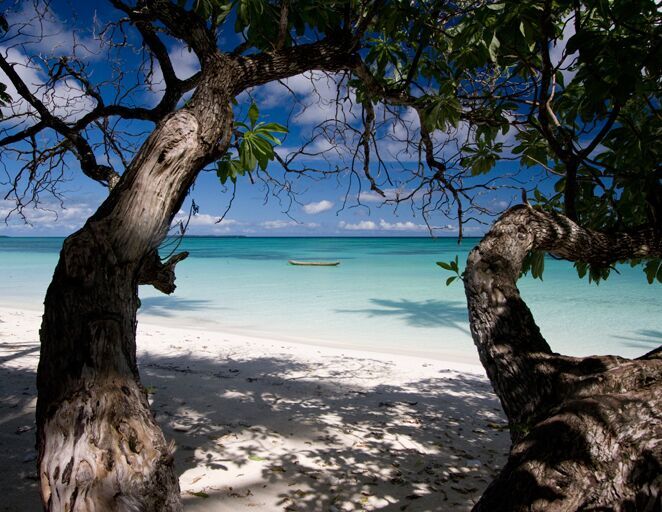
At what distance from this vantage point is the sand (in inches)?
98.3

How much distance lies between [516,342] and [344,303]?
1344 centimetres

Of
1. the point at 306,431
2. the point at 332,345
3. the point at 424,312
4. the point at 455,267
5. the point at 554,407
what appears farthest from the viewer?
the point at 424,312

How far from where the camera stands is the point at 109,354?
1132mm

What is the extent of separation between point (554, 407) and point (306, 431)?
2718 mm

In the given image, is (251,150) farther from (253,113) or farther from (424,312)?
(424,312)

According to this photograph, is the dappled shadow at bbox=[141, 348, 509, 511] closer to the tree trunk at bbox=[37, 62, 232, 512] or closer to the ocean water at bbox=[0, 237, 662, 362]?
the tree trunk at bbox=[37, 62, 232, 512]

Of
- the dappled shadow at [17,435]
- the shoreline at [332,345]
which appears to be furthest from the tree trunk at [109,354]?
the shoreline at [332,345]

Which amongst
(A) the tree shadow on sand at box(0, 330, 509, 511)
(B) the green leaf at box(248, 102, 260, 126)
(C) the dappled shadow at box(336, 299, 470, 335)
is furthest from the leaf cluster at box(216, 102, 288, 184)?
(C) the dappled shadow at box(336, 299, 470, 335)

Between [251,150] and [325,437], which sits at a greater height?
[251,150]

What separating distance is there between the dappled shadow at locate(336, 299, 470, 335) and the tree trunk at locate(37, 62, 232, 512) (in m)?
9.95

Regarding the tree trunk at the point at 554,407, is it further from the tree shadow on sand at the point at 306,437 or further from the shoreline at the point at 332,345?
the shoreline at the point at 332,345

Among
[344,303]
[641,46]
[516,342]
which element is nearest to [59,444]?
[516,342]

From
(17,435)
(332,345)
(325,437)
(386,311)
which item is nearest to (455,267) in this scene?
(325,437)

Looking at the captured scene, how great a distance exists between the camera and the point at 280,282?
20.8 metres
